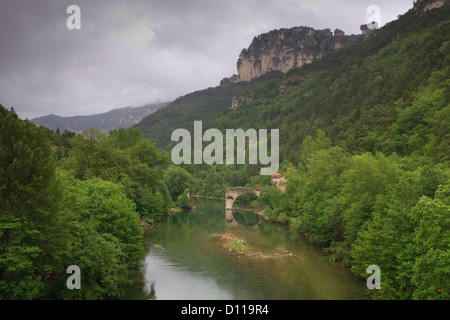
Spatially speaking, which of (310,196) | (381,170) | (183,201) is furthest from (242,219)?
(381,170)

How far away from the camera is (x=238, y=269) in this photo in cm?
2808

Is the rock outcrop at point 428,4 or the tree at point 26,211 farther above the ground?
the rock outcrop at point 428,4

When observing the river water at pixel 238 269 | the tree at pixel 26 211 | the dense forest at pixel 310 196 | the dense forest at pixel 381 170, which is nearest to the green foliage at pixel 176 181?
the dense forest at pixel 310 196

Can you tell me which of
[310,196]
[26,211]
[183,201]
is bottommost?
[183,201]

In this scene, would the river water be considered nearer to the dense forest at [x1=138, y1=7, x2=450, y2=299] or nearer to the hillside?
the dense forest at [x1=138, y1=7, x2=450, y2=299]

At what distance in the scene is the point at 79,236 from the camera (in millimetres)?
18719

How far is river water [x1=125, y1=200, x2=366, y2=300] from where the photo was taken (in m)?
22.5

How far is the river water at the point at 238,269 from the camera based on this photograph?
22531 millimetres

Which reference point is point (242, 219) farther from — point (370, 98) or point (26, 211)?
point (26, 211)

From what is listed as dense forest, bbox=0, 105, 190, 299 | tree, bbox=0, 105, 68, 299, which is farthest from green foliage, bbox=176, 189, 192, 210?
tree, bbox=0, 105, 68, 299

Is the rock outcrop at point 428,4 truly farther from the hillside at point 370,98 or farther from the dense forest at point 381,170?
the dense forest at point 381,170

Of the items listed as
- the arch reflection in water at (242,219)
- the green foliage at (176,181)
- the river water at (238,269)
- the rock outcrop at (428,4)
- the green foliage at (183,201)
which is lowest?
the arch reflection in water at (242,219)

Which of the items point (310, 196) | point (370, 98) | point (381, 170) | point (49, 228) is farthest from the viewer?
point (370, 98)

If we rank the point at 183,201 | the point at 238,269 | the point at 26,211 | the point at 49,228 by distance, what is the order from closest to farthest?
the point at 26,211 → the point at 49,228 → the point at 238,269 → the point at 183,201
